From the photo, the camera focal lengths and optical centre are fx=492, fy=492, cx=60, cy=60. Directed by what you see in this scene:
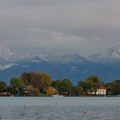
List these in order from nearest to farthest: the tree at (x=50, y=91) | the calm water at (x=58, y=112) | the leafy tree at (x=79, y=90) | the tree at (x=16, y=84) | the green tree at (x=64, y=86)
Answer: the calm water at (x=58, y=112) < the tree at (x=16, y=84) < the leafy tree at (x=79, y=90) < the green tree at (x=64, y=86) < the tree at (x=50, y=91)

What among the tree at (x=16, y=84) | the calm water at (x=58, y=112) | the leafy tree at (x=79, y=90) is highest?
the tree at (x=16, y=84)

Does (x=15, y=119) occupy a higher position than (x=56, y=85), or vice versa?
(x=56, y=85)

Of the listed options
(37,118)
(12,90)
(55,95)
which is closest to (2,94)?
(12,90)

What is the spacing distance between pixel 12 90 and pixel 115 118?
135617 mm

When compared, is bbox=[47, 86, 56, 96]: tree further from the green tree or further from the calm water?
the calm water

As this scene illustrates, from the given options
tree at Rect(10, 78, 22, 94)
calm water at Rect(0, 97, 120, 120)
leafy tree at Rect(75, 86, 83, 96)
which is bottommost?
calm water at Rect(0, 97, 120, 120)

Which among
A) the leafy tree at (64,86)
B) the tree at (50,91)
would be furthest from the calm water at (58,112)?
the tree at (50,91)

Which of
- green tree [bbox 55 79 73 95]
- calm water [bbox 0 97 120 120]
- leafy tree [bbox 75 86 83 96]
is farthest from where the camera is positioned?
green tree [bbox 55 79 73 95]

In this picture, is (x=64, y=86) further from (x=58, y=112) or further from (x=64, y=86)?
(x=58, y=112)

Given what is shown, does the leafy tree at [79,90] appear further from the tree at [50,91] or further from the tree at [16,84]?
the tree at [16,84]

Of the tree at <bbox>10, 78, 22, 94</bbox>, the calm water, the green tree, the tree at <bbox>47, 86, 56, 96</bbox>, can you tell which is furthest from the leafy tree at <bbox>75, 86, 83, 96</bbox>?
the calm water

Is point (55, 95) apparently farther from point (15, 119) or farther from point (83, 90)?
point (15, 119)

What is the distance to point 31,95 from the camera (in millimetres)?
188625

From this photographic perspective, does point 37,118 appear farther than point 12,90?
No
